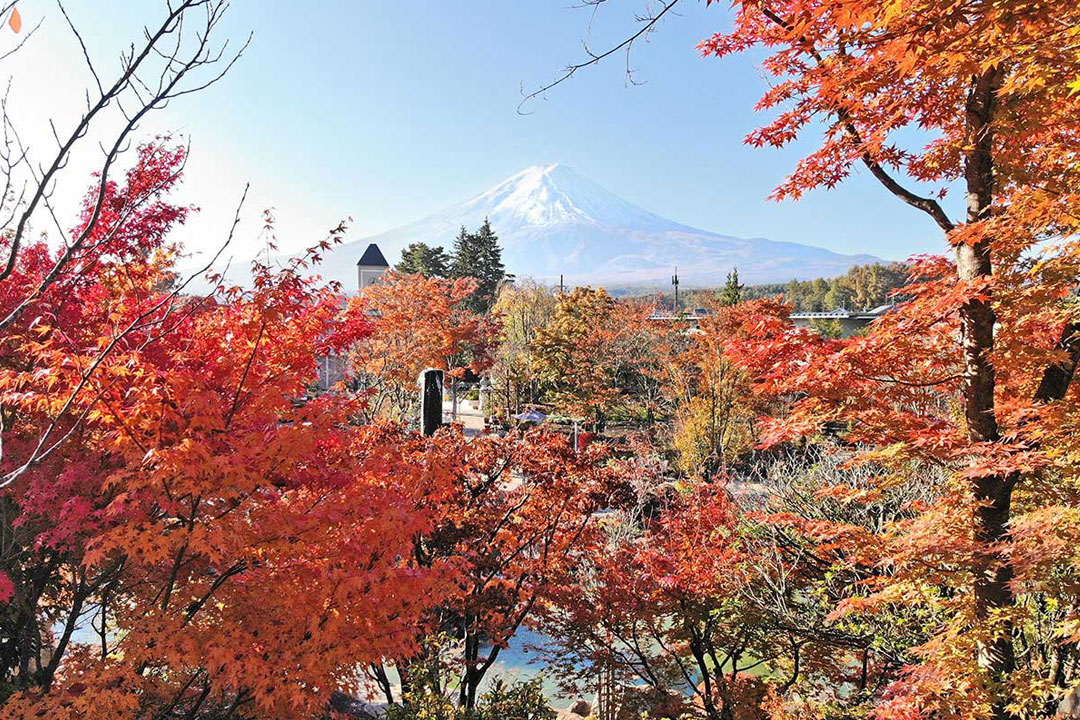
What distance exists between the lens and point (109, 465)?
421 centimetres

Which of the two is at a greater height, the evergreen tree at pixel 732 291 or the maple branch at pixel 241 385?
the evergreen tree at pixel 732 291

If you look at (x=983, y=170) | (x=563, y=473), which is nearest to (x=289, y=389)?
(x=563, y=473)

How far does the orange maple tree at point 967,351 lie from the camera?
3816 mm

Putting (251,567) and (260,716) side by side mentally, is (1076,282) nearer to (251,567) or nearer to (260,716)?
(251,567)

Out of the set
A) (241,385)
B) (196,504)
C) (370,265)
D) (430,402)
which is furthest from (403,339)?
(370,265)

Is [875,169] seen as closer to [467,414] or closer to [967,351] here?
[967,351]

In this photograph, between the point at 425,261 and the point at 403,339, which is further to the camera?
the point at 425,261

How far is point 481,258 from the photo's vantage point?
4478 centimetres

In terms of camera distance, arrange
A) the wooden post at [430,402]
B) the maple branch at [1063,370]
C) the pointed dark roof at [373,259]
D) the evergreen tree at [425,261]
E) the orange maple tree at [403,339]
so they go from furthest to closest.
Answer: the pointed dark roof at [373,259]
the evergreen tree at [425,261]
the orange maple tree at [403,339]
the wooden post at [430,402]
the maple branch at [1063,370]

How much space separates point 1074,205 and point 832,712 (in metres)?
5.04

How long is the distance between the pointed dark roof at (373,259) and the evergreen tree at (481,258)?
5.40 m

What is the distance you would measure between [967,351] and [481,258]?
4193cm

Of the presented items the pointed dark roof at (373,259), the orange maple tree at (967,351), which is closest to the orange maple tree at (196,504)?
the orange maple tree at (967,351)

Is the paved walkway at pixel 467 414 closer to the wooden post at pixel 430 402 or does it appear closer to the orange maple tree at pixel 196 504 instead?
the wooden post at pixel 430 402
